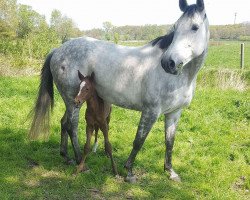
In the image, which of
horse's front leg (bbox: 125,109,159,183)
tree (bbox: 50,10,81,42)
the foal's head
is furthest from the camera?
tree (bbox: 50,10,81,42)

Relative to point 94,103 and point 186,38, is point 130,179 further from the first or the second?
point 186,38

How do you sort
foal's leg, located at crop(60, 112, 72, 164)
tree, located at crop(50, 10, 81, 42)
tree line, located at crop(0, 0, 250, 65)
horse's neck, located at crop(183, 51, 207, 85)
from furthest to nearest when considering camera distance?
tree, located at crop(50, 10, 81, 42) < tree line, located at crop(0, 0, 250, 65) < foal's leg, located at crop(60, 112, 72, 164) < horse's neck, located at crop(183, 51, 207, 85)

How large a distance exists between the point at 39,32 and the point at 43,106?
1917 cm

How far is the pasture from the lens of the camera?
4320 millimetres

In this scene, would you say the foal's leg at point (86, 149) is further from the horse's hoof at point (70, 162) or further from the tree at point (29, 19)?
the tree at point (29, 19)

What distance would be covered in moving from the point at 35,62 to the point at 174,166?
12.6m

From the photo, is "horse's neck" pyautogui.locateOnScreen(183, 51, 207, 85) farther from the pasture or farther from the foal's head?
the pasture

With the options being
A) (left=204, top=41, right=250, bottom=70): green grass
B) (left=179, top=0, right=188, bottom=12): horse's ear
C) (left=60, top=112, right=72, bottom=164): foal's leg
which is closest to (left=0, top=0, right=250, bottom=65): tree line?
(left=179, top=0, right=188, bottom=12): horse's ear

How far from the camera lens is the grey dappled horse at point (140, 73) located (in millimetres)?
3641

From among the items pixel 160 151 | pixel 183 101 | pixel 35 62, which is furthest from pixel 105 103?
pixel 35 62

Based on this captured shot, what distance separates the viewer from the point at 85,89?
4180 mm

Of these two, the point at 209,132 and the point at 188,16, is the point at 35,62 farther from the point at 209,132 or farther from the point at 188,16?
the point at 188,16

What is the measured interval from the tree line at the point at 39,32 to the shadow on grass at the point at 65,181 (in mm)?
2273

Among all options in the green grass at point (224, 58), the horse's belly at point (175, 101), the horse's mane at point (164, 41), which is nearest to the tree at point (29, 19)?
the green grass at point (224, 58)
